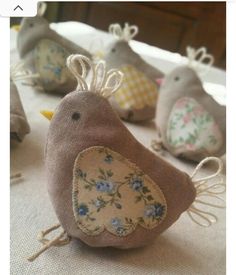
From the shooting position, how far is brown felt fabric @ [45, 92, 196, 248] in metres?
0.38

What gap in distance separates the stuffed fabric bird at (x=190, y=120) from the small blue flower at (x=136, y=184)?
10.5 inches

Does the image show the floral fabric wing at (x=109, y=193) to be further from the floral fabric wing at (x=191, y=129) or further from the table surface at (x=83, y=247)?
the floral fabric wing at (x=191, y=129)

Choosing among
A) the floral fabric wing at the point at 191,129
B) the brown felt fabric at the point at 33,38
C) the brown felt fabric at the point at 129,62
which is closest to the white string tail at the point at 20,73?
the brown felt fabric at the point at 33,38

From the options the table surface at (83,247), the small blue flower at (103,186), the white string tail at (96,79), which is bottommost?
the table surface at (83,247)

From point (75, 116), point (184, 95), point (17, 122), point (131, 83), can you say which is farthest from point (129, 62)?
point (75, 116)

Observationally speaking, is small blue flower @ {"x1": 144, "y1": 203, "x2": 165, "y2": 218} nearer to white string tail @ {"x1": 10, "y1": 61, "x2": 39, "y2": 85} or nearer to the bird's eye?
the bird's eye

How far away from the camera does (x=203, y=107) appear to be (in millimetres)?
665

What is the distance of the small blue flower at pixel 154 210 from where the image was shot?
40 cm

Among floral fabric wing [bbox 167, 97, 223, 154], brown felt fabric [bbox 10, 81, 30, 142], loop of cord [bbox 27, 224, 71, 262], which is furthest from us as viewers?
floral fabric wing [bbox 167, 97, 223, 154]

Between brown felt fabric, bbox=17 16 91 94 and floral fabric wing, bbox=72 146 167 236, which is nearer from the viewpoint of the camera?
floral fabric wing, bbox=72 146 167 236

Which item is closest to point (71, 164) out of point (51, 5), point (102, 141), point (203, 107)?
point (102, 141)

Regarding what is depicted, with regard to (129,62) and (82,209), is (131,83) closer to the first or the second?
(129,62)

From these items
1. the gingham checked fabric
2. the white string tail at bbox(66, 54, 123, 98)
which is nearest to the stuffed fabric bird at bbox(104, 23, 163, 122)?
the gingham checked fabric

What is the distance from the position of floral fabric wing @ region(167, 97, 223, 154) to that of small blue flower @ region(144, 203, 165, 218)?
255 mm
